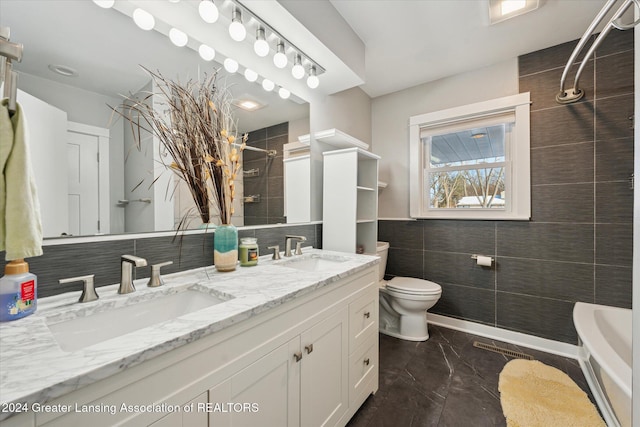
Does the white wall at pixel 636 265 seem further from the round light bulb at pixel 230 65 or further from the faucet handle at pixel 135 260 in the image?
the round light bulb at pixel 230 65

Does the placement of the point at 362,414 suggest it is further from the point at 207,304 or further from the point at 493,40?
the point at 493,40

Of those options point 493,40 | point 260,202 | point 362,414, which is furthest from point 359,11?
point 362,414

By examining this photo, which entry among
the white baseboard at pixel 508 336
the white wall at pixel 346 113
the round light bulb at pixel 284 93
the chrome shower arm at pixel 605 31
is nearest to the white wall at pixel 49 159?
the round light bulb at pixel 284 93

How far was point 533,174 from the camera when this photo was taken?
207 centimetres

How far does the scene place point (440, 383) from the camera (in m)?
1.66

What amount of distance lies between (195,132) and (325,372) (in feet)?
3.97

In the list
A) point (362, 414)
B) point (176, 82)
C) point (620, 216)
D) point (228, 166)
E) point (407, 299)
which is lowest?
point (362, 414)

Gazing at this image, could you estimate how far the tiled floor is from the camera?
139cm

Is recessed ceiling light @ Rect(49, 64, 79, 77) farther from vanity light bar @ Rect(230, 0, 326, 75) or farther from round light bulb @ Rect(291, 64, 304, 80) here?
round light bulb @ Rect(291, 64, 304, 80)

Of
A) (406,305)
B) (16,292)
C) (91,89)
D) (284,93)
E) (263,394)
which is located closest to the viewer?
(16,292)

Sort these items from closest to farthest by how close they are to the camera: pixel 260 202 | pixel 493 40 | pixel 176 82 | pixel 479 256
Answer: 1. pixel 176 82
2. pixel 260 202
3. pixel 493 40
4. pixel 479 256

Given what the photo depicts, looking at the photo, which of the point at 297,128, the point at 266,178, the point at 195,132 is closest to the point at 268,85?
the point at 297,128

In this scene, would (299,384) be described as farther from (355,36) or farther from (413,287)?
(355,36)

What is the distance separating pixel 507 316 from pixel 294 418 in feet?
6.85
